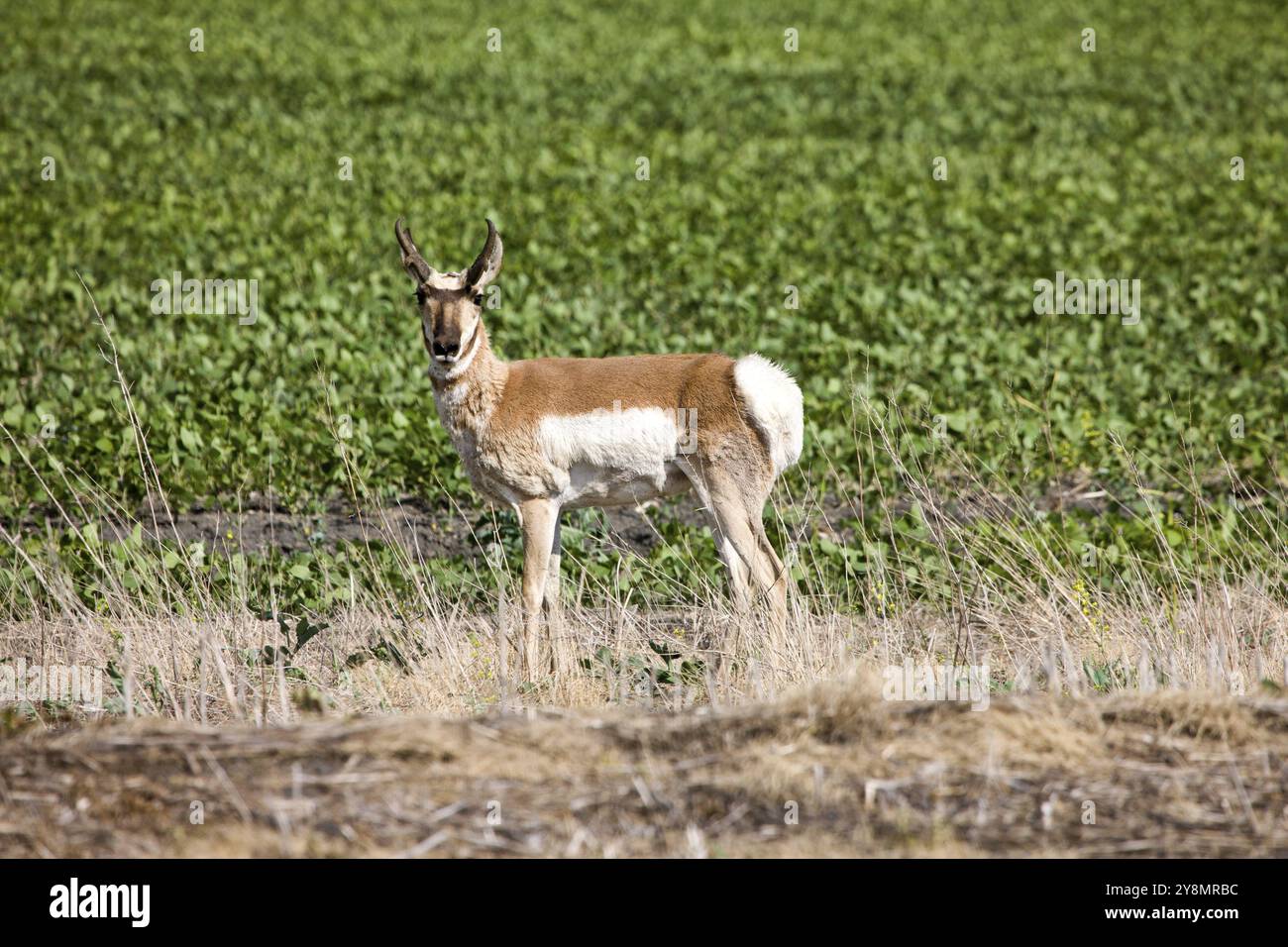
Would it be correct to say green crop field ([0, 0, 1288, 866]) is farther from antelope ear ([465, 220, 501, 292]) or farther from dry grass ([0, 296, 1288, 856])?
antelope ear ([465, 220, 501, 292])

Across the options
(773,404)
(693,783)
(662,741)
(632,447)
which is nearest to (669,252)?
(773,404)

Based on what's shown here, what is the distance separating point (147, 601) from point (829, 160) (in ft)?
49.1

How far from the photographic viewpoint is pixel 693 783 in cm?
439

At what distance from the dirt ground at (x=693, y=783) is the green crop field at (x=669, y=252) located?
2085mm

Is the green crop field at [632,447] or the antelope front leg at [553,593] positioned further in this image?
the antelope front leg at [553,593]

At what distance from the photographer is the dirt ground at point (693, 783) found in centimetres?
409

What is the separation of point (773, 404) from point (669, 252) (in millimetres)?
8293

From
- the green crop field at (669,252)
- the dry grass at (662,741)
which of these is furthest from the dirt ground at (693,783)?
the green crop field at (669,252)

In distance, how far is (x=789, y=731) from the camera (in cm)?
466

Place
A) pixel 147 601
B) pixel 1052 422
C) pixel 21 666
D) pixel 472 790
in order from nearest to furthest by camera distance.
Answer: pixel 472 790, pixel 21 666, pixel 147 601, pixel 1052 422

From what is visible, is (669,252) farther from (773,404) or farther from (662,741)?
(662,741)

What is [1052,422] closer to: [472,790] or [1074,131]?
[472,790]

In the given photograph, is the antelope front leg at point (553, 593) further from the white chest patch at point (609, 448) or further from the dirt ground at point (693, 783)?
the dirt ground at point (693, 783)
